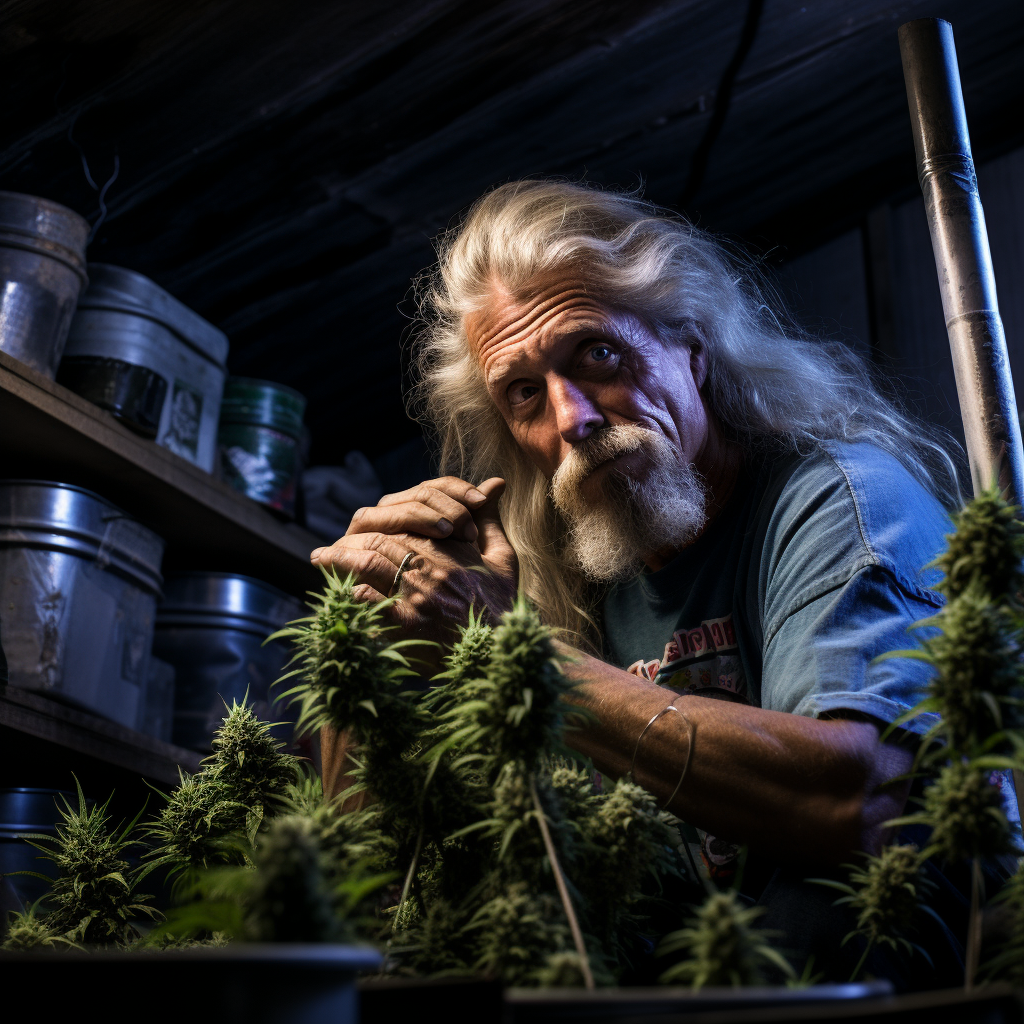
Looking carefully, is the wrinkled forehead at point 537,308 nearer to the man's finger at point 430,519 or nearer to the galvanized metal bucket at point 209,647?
the man's finger at point 430,519

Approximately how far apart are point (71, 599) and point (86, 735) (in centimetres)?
27

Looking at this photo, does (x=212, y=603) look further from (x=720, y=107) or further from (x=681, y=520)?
(x=720, y=107)

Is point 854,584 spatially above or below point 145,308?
below

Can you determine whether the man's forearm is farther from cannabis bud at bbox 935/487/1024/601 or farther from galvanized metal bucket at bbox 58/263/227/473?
galvanized metal bucket at bbox 58/263/227/473

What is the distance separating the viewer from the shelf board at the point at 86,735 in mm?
1726

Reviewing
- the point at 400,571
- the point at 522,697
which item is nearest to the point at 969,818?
the point at 522,697

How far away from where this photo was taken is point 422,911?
0.74m

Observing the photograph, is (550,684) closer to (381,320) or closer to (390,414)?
(381,320)

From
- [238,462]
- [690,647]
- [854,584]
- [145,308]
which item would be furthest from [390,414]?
[854,584]

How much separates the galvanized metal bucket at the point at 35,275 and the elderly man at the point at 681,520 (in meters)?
0.70

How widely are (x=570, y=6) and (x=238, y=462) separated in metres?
1.27

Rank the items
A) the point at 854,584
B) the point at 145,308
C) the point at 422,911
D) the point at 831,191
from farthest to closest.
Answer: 1. the point at 831,191
2. the point at 145,308
3. the point at 854,584
4. the point at 422,911

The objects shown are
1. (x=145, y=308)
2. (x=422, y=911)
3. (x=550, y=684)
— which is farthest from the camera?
(x=145, y=308)

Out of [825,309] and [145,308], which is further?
[825,309]
